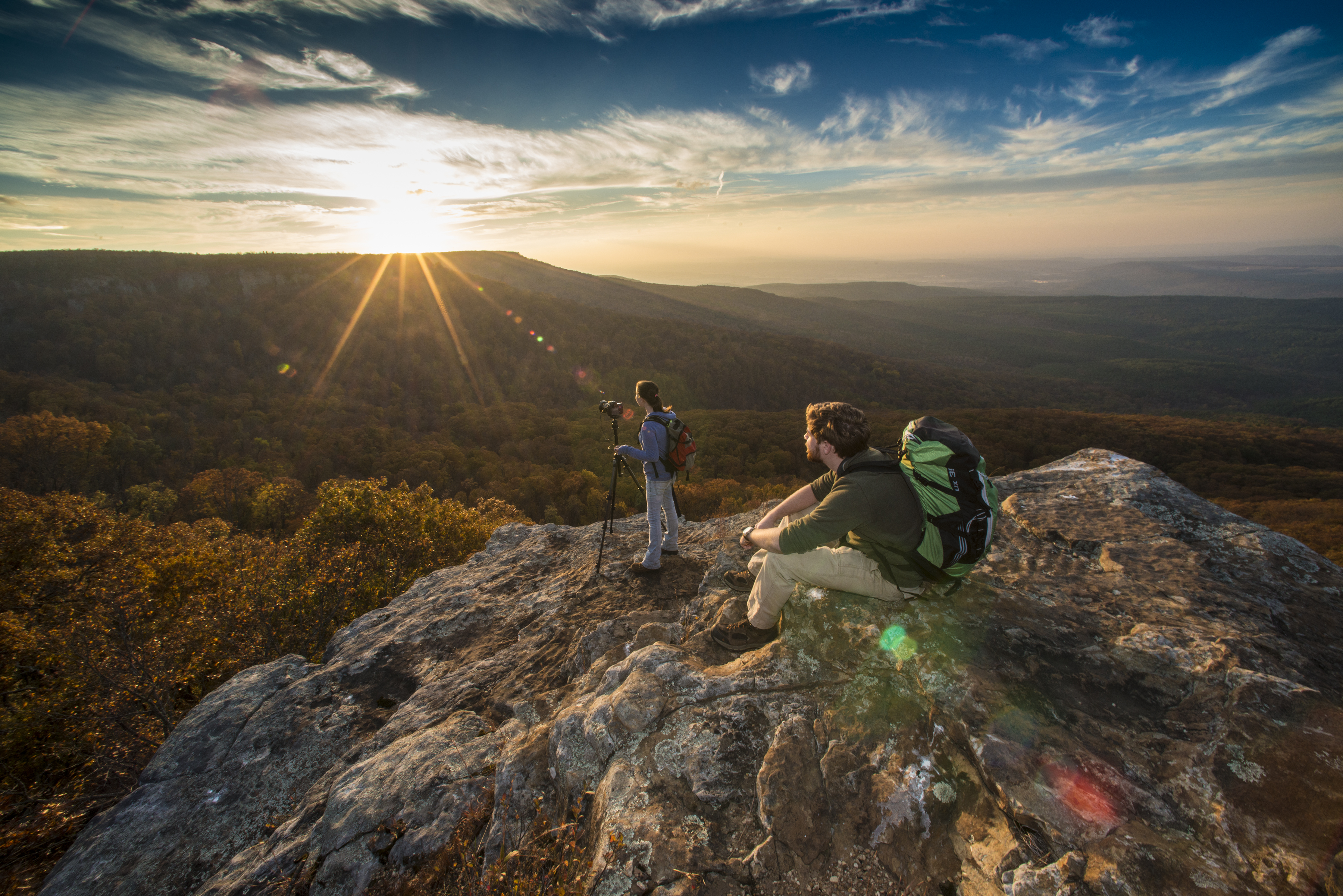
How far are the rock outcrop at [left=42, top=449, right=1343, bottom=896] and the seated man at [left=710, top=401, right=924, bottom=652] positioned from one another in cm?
32

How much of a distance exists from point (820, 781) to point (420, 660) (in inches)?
225

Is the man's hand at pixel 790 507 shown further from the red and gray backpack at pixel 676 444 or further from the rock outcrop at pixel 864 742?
the red and gray backpack at pixel 676 444

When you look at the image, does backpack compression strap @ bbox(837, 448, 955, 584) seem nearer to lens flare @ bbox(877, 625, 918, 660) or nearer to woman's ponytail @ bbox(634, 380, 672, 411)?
lens flare @ bbox(877, 625, 918, 660)

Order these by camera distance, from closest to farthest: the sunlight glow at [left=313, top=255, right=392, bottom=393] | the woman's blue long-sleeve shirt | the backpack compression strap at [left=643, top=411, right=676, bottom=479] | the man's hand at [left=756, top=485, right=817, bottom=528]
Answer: the man's hand at [left=756, top=485, right=817, bottom=528]
the woman's blue long-sleeve shirt
the backpack compression strap at [left=643, top=411, right=676, bottom=479]
the sunlight glow at [left=313, top=255, right=392, bottom=393]

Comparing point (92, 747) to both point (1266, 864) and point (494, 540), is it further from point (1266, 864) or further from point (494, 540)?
point (1266, 864)

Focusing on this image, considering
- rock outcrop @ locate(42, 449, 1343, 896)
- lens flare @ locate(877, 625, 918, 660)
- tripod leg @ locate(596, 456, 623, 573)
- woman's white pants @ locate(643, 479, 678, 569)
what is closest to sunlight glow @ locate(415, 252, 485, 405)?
tripod leg @ locate(596, 456, 623, 573)

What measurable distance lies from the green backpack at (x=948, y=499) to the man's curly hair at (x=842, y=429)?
24 cm

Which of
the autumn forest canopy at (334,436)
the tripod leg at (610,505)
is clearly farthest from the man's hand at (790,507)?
the tripod leg at (610,505)

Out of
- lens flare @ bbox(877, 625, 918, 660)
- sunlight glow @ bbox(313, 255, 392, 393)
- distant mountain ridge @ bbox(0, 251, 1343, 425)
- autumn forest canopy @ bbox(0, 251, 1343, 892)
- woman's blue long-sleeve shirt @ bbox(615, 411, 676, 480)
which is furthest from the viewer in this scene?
sunlight glow @ bbox(313, 255, 392, 393)

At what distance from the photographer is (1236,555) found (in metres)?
5.32

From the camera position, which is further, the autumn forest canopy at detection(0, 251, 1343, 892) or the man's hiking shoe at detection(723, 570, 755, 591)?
the autumn forest canopy at detection(0, 251, 1343, 892)

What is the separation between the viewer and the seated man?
3.94 metres

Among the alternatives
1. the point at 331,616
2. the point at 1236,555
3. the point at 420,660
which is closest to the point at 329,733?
the point at 420,660

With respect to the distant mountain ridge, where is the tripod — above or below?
above
